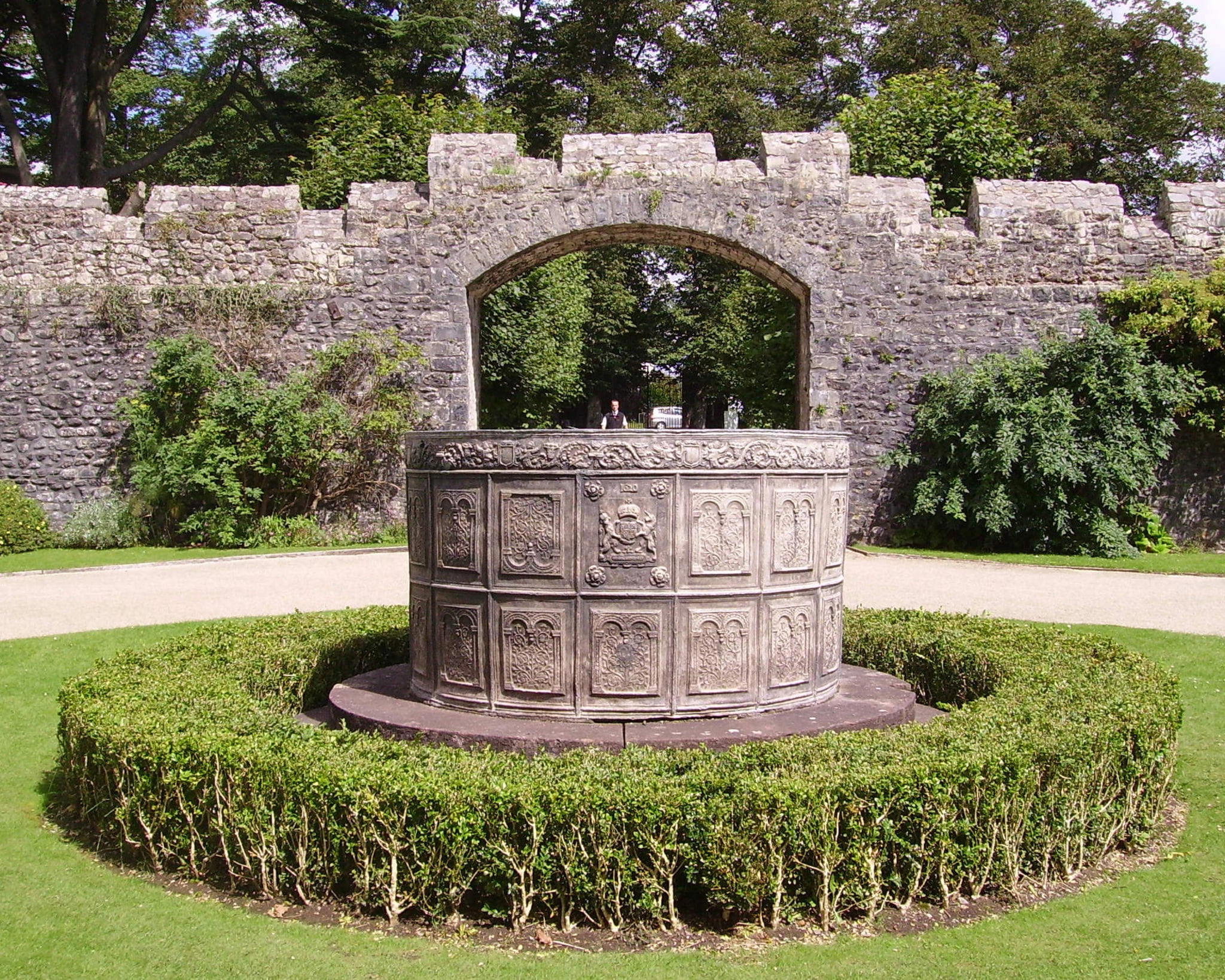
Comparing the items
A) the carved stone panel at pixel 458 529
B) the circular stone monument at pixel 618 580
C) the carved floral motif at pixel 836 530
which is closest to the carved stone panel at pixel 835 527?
the carved floral motif at pixel 836 530

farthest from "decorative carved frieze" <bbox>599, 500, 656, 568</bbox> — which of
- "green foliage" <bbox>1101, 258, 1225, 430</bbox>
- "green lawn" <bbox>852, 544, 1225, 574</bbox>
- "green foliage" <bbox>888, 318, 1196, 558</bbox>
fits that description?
"green foliage" <bbox>1101, 258, 1225, 430</bbox>

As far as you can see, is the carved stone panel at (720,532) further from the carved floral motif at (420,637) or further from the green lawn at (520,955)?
the green lawn at (520,955)

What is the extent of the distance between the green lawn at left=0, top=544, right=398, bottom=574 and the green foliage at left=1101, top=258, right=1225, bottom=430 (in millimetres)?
9252

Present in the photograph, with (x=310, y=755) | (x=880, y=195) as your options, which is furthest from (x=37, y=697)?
(x=880, y=195)

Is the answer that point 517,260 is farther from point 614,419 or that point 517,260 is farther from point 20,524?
point 614,419

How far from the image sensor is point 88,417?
44.4 feet

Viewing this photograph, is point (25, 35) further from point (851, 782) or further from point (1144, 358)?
point (851, 782)

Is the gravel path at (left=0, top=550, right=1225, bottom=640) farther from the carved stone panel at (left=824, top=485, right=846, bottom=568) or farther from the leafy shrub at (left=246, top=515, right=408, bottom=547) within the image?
the carved stone panel at (left=824, top=485, right=846, bottom=568)

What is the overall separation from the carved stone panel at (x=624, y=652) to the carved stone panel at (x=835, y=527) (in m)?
1.01

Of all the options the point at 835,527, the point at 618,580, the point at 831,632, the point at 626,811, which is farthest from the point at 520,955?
the point at 835,527

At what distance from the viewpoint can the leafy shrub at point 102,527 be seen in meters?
13.2

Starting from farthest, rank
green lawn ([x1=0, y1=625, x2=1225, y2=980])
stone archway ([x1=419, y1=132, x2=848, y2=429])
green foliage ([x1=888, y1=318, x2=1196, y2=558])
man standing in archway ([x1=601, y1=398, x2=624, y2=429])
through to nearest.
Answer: man standing in archway ([x1=601, y1=398, x2=624, y2=429])
stone archway ([x1=419, y1=132, x2=848, y2=429])
green foliage ([x1=888, y1=318, x2=1196, y2=558])
green lawn ([x1=0, y1=625, x2=1225, y2=980])

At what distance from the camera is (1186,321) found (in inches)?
498

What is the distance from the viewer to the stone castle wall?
43.5 feet
